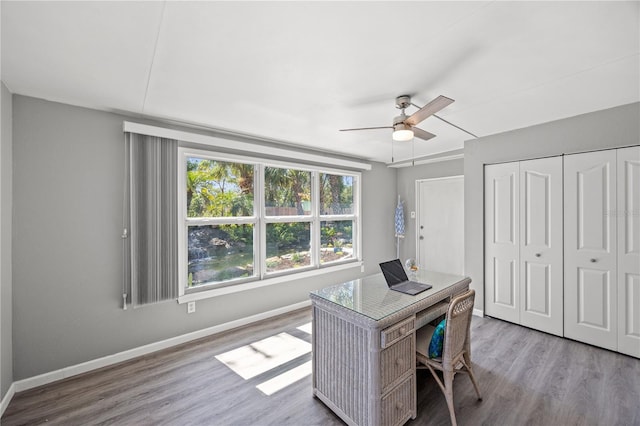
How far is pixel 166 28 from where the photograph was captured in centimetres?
146

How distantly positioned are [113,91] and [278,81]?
4.39 ft

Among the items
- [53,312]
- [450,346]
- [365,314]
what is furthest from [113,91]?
[450,346]

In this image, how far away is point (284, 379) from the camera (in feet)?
7.43

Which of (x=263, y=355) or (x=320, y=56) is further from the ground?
(x=320, y=56)

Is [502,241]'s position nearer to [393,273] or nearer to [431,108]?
[393,273]

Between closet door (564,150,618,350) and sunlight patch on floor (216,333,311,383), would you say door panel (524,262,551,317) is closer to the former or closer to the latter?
closet door (564,150,618,350)

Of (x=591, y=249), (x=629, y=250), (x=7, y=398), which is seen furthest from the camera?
(x=591, y=249)

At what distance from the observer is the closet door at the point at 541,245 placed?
2.97m

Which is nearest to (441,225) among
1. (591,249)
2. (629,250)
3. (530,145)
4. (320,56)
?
(530,145)

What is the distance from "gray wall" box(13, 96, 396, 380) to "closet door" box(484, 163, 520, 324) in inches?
153

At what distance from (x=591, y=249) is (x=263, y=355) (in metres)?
3.49

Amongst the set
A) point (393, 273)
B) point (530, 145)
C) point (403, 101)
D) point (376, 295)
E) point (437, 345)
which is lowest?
point (437, 345)

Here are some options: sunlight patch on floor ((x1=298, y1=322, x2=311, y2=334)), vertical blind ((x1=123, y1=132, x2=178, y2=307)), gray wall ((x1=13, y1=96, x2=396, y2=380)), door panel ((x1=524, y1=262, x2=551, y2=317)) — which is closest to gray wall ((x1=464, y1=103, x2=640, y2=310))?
door panel ((x1=524, y1=262, x2=551, y2=317))

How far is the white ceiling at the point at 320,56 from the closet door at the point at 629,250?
0.62m
